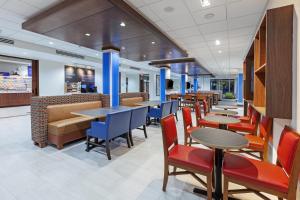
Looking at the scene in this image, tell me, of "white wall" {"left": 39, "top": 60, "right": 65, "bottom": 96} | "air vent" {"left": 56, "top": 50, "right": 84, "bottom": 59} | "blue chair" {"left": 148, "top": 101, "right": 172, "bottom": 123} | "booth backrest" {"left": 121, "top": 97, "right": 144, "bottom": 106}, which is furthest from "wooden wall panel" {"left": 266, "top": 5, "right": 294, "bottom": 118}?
"white wall" {"left": 39, "top": 60, "right": 65, "bottom": 96}

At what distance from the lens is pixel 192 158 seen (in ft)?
6.10

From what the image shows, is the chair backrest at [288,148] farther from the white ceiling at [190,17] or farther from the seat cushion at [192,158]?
the white ceiling at [190,17]

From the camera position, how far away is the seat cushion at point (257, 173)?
140 cm

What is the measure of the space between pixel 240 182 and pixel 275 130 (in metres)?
1.47

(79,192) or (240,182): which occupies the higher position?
(240,182)

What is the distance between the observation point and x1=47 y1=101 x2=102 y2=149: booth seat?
3.33 metres

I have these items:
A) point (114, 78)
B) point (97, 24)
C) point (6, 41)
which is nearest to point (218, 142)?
point (97, 24)

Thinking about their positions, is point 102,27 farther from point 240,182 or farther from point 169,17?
point 240,182

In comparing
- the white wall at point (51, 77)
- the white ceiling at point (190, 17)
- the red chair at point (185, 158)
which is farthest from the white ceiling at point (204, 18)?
the white wall at point (51, 77)

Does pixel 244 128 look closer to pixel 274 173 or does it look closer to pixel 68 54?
pixel 274 173

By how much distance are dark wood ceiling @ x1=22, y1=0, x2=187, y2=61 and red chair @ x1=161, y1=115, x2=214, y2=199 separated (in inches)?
Result: 86.4

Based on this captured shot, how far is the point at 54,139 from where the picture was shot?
133 inches

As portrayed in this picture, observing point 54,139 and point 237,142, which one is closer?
point 237,142

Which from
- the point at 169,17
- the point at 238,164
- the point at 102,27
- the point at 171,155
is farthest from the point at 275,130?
the point at 102,27
